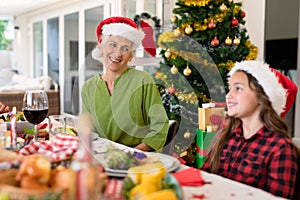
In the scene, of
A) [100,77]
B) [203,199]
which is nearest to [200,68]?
[100,77]

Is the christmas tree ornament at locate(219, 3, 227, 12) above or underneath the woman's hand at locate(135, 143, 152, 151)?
above

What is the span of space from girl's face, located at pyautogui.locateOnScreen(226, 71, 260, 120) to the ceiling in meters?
6.93

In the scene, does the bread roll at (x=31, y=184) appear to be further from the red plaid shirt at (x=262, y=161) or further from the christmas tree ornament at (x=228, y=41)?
the christmas tree ornament at (x=228, y=41)

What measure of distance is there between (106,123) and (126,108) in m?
0.13

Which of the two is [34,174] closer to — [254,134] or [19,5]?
[254,134]

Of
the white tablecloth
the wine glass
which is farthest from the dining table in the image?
the wine glass

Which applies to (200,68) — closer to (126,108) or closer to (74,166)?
(126,108)

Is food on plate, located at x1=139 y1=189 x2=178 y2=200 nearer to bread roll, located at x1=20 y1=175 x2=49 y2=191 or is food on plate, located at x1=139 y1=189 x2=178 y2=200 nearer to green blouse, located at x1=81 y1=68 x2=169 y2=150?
bread roll, located at x1=20 y1=175 x2=49 y2=191

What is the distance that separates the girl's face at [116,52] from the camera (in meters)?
2.04

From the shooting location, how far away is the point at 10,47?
11258mm


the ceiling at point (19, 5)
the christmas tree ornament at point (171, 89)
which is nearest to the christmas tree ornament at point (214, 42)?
the christmas tree ornament at point (171, 89)

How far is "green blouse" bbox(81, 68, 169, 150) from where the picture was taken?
6.48 feet

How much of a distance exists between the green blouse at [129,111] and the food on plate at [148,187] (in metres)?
1.02

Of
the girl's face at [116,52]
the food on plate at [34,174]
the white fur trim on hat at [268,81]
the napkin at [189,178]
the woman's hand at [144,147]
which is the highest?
the girl's face at [116,52]
